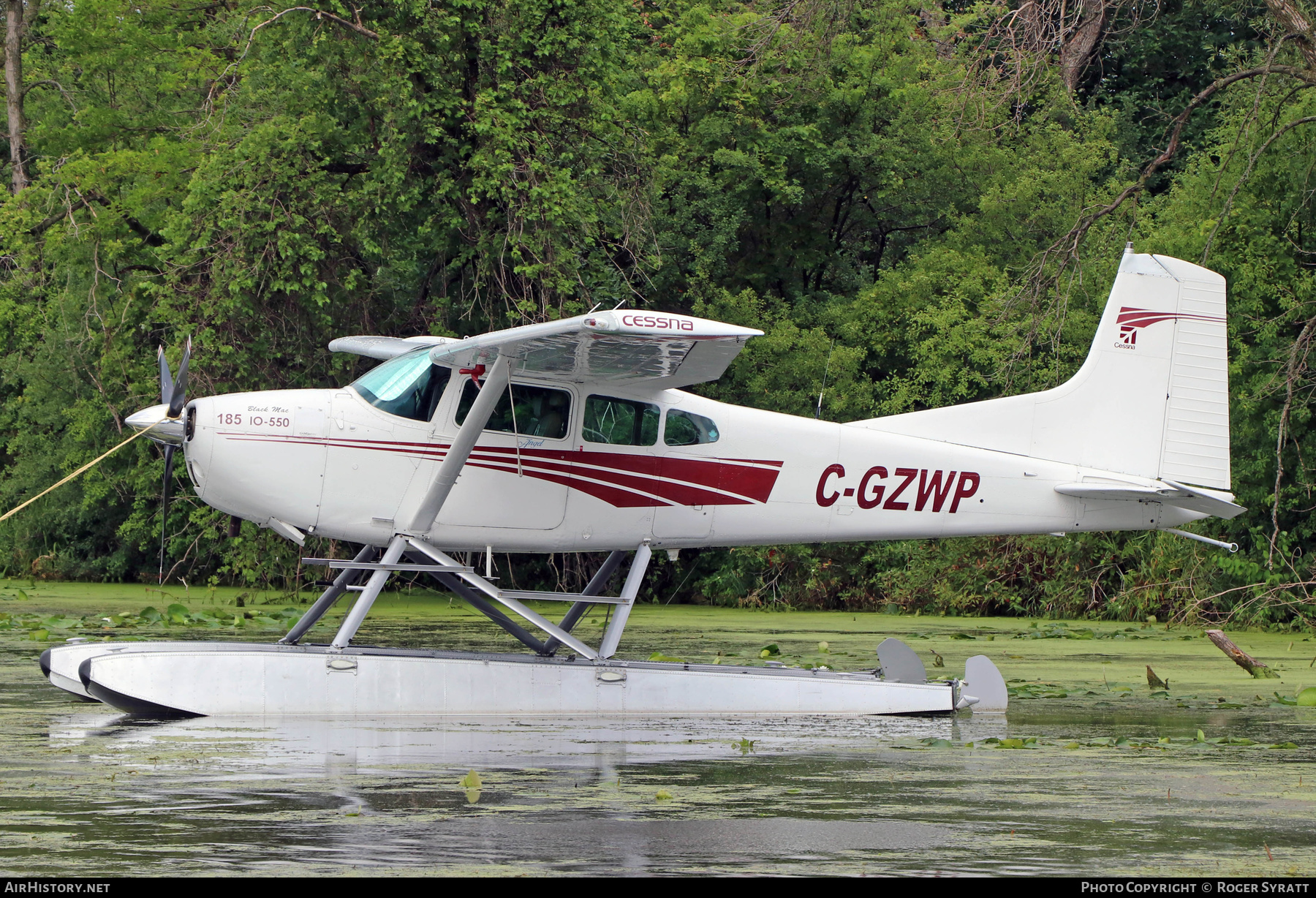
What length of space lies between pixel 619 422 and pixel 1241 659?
5491mm

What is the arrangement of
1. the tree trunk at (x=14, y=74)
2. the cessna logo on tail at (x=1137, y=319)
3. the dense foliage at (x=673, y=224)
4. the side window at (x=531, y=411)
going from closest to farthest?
the side window at (x=531, y=411), the cessna logo on tail at (x=1137, y=319), the dense foliage at (x=673, y=224), the tree trunk at (x=14, y=74)

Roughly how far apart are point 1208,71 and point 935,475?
23.2 m

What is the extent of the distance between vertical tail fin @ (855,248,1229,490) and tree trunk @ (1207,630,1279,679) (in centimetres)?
120

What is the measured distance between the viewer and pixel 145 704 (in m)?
9.77

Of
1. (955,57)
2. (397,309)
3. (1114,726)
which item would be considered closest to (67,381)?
(397,309)

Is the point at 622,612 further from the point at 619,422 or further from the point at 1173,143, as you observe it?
the point at 1173,143

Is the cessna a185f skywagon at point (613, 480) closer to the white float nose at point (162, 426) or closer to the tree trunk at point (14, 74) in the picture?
the white float nose at point (162, 426)

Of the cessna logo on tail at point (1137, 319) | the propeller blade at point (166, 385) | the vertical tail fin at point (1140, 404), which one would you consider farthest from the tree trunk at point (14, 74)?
the cessna logo on tail at point (1137, 319)

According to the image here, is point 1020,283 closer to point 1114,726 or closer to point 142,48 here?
point 1114,726

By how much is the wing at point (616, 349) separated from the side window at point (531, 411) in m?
0.15

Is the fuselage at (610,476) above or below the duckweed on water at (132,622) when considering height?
above

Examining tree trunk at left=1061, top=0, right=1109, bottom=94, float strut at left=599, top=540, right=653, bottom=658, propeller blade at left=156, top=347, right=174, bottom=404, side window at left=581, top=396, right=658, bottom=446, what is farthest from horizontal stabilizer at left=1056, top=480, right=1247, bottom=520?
tree trunk at left=1061, top=0, right=1109, bottom=94

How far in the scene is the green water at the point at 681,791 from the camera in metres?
5.45

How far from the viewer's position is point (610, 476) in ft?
35.9
